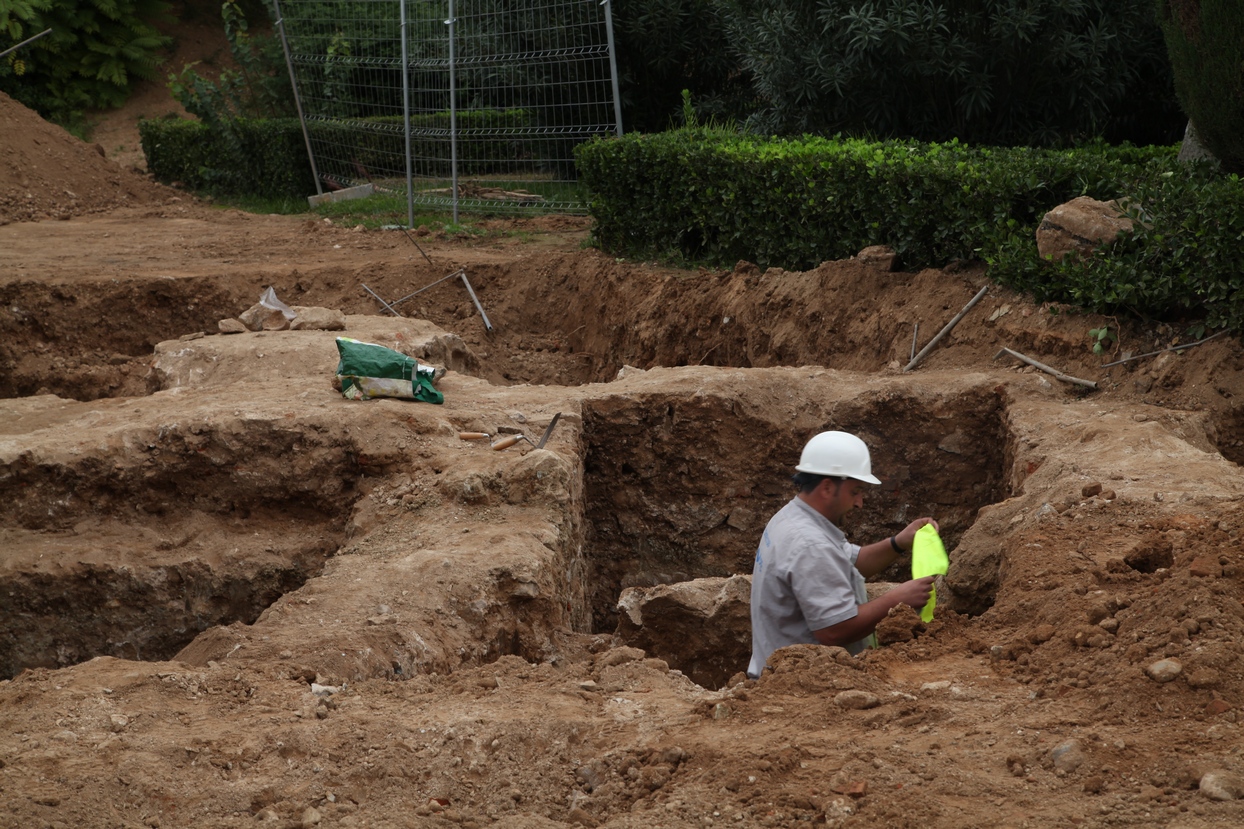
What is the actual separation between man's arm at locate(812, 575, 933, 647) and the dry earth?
Answer: 16cm

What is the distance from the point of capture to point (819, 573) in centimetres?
401

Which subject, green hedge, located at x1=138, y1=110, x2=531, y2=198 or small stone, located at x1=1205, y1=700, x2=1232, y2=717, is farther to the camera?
green hedge, located at x1=138, y1=110, x2=531, y2=198

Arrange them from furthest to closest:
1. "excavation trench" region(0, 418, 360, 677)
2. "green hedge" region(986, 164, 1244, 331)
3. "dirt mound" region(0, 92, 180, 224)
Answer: "dirt mound" region(0, 92, 180, 224)
"green hedge" region(986, 164, 1244, 331)
"excavation trench" region(0, 418, 360, 677)

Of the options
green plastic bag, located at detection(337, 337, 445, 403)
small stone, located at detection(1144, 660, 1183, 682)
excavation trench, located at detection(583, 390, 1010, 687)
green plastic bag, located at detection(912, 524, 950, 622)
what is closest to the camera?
small stone, located at detection(1144, 660, 1183, 682)

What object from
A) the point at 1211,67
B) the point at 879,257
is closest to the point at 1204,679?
the point at 1211,67

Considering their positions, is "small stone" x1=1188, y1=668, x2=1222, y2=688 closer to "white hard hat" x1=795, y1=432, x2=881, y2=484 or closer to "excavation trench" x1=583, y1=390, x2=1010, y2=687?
"white hard hat" x1=795, y1=432, x2=881, y2=484

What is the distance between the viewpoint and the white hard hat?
4184 mm

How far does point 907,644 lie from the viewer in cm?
407

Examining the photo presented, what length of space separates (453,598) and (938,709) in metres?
2.05

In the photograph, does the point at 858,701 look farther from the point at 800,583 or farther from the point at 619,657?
the point at 619,657

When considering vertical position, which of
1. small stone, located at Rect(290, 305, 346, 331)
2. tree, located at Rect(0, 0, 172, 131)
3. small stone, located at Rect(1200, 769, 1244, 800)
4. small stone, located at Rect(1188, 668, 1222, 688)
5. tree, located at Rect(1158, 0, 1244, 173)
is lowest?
small stone, located at Rect(1200, 769, 1244, 800)

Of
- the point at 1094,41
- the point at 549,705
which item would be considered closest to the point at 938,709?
the point at 549,705

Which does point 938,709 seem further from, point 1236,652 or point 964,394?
point 964,394

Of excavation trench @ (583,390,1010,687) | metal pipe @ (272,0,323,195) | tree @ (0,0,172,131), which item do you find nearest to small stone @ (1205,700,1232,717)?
excavation trench @ (583,390,1010,687)
